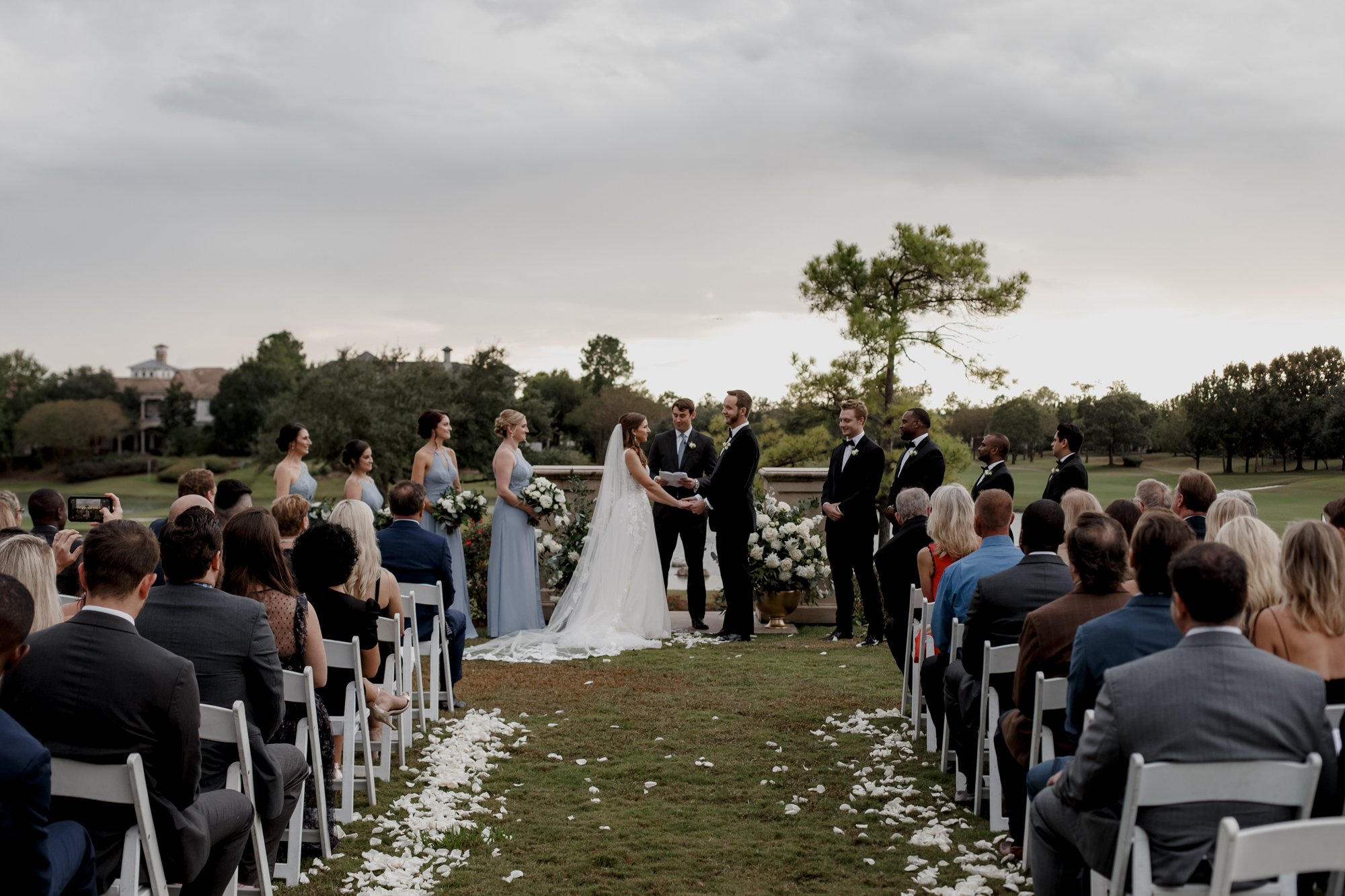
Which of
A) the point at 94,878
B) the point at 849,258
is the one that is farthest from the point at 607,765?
the point at 849,258

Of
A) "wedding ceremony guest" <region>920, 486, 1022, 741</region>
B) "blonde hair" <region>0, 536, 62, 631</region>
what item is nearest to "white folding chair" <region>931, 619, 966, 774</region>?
"wedding ceremony guest" <region>920, 486, 1022, 741</region>

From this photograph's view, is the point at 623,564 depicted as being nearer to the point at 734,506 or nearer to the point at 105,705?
the point at 734,506

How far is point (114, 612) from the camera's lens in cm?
317

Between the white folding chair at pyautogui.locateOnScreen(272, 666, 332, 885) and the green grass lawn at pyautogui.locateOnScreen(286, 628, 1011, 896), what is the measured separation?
12 cm

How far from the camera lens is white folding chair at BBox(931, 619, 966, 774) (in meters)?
5.64

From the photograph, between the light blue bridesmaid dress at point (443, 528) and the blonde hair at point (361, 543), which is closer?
the blonde hair at point (361, 543)

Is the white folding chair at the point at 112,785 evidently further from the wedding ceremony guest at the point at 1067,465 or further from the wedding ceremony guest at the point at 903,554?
the wedding ceremony guest at the point at 1067,465

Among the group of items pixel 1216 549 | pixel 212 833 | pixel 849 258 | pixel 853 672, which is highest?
pixel 849 258

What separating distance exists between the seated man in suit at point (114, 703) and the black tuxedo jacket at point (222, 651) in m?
0.49

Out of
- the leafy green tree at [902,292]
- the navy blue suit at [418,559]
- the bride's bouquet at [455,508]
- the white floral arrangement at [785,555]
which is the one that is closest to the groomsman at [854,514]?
the white floral arrangement at [785,555]

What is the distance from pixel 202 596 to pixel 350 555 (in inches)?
53.4

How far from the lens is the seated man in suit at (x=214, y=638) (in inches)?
148

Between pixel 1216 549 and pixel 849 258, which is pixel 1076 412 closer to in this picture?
pixel 849 258

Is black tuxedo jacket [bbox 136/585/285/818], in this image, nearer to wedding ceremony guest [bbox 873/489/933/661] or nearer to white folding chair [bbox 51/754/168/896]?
white folding chair [bbox 51/754/168/896]
